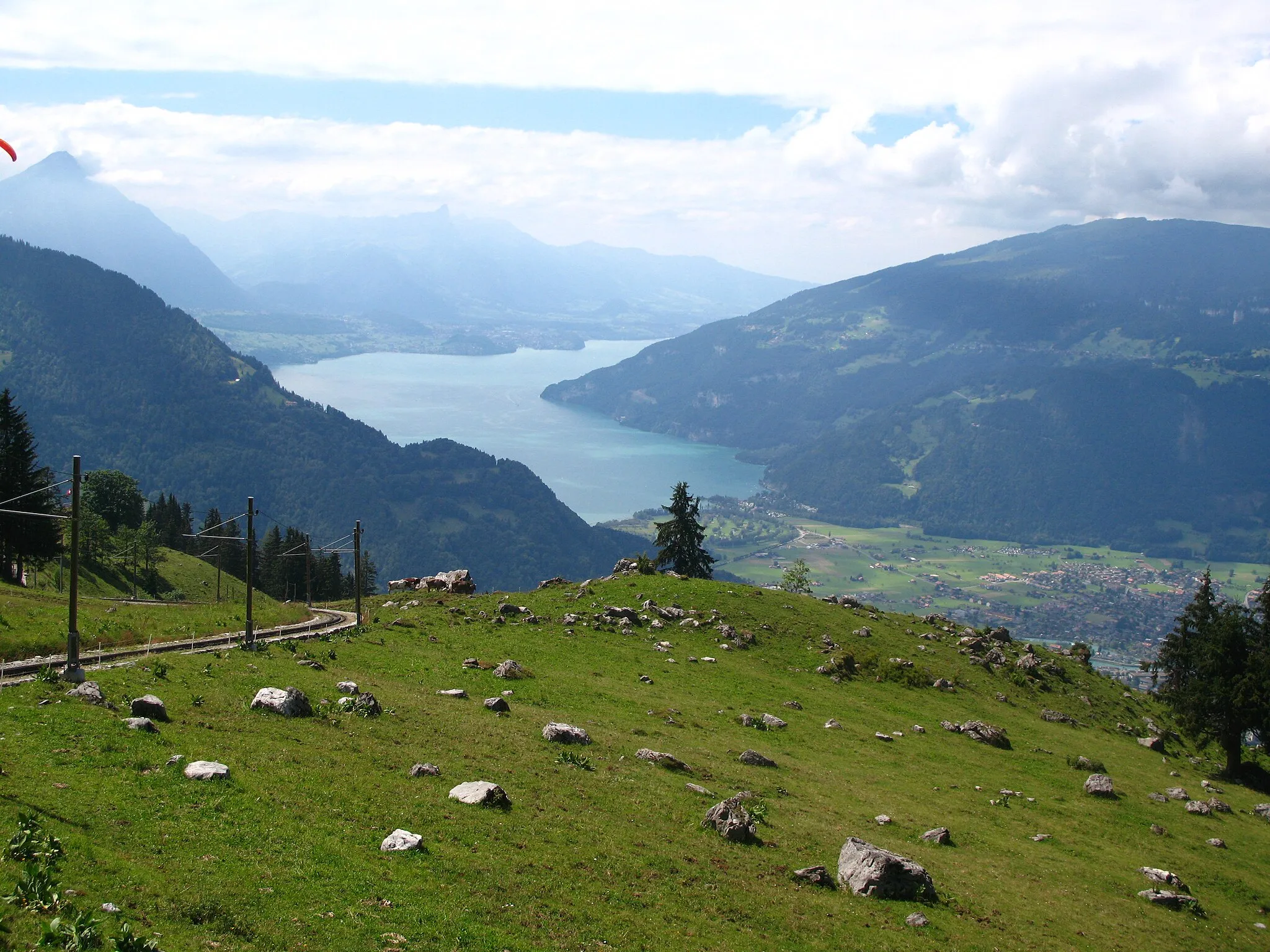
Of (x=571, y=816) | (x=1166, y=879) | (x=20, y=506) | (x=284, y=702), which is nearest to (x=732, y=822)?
(x=571, y=816)

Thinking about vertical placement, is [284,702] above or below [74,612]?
below

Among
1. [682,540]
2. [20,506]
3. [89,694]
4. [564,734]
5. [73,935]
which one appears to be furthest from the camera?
[682,540]

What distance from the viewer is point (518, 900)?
1738cm

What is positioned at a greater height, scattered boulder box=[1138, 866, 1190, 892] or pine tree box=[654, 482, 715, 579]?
pine tree box=[654, 482, 715, 579]

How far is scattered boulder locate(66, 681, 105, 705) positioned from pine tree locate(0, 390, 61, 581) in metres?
40.0

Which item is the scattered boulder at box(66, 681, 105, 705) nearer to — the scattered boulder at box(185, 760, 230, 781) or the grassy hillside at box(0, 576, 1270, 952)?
the grassy hillside at box(0, 576, 1270, 952)

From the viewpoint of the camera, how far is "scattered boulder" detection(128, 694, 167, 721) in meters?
22.1

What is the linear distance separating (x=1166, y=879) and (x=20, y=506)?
66979mm

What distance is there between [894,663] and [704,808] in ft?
93.6

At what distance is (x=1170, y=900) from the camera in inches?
1009

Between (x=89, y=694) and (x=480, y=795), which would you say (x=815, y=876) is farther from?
(x=89, y=694)

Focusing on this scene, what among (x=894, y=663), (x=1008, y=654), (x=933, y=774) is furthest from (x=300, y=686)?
(x=1008, y=654)

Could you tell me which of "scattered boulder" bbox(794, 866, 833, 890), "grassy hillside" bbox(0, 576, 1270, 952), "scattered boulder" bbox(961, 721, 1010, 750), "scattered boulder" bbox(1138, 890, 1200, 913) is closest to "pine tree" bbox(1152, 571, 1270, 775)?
"grassy hillside" bbox(0, 576, 1270, 952)

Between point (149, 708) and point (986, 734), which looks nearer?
point (149, 708)
